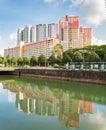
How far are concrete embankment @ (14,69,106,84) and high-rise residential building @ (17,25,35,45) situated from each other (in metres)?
86.0

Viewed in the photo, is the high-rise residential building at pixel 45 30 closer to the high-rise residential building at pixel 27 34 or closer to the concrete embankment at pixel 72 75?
the high-rise residential building at pixel 27 34

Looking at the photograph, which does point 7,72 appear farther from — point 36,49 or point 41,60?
point 36,49

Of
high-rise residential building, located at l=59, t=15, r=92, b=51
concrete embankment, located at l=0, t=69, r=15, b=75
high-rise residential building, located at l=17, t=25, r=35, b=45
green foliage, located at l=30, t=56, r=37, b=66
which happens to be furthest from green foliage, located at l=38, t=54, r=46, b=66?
high-rise residential building, located at l=17, t=25, r=35, b=45

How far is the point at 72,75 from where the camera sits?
29438 millimetres

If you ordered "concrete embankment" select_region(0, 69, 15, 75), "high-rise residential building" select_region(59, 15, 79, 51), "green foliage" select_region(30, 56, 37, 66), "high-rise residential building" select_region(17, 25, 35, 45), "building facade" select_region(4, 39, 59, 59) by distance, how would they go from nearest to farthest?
"concrete embankment" select_region(0, 69, 15, 75) < "green foliage" select_region(30, 56, 37, 66) < "high-rise residential building" select_region(59, 15, 79, 51) < "building facade" select_region(4, 39, 59, 59) < "high-rise residential building" select_region(17, 25, 35, 45)

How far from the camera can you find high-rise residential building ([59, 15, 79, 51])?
9106 cm

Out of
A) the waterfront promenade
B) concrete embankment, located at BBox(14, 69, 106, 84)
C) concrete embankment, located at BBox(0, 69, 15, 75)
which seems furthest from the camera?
concrete embankment, located at BBox(0, 69, 15, 75)

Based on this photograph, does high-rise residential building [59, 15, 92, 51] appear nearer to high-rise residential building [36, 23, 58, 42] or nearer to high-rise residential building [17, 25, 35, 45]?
high-rise residential building [36, 23, 58, 42]

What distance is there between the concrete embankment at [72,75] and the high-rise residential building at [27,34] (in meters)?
86.0

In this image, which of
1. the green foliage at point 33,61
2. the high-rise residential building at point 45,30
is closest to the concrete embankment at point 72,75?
the green foliage at point 33,61

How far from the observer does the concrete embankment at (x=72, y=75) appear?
968 inches

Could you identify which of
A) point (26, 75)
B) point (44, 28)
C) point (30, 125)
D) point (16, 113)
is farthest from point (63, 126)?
point (44, 28)

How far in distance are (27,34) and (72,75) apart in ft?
334

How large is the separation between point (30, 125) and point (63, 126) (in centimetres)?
119
